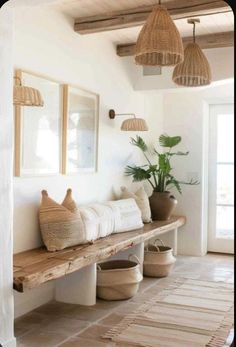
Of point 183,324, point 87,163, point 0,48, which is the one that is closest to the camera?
point 0,48

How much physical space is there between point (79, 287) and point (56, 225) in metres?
0.64

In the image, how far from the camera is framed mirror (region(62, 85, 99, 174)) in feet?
13.5

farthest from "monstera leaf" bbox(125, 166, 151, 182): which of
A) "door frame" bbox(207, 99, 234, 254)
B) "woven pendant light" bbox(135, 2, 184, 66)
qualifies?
"woven pendant light" bbox(135, 2, 184, 66)

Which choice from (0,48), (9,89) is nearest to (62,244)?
(9,89)

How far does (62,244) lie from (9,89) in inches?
55.7

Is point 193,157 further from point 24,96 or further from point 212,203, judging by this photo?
point 24,96

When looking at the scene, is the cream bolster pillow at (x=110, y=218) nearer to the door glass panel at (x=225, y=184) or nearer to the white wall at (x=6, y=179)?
Result: the white wall at (x=6, y=179)

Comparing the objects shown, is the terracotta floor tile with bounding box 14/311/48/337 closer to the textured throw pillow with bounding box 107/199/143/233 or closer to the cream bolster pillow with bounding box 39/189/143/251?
the cream bolster pillow with bounding box 39/189/143/251

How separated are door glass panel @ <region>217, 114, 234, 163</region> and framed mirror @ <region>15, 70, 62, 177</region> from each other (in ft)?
9.23

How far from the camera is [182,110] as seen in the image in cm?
612

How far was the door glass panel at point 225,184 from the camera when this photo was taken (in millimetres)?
6070

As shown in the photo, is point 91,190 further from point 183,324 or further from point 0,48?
point 0,48

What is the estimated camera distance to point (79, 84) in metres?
4.33

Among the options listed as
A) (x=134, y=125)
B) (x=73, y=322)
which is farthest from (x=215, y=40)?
(x=73, y=322)
